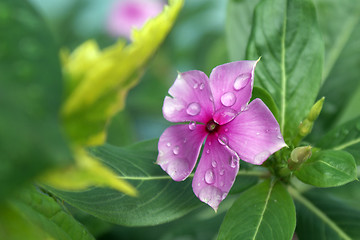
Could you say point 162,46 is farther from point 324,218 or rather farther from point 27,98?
point 27,98

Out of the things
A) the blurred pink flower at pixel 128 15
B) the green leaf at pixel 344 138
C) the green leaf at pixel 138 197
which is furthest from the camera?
the blurred pink flower at pixel 128 15

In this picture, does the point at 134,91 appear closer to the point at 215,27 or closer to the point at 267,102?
the point at 215,27

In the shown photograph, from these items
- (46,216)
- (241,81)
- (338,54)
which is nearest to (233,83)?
(241,81)

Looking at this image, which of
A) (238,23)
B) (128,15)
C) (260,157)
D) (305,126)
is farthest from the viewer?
(128,15)

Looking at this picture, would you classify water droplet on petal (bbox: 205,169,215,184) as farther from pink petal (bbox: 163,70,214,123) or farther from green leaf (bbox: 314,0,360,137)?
green leaf (bbox: 314,0,360,137)

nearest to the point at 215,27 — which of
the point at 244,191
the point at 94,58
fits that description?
the point at 244,191

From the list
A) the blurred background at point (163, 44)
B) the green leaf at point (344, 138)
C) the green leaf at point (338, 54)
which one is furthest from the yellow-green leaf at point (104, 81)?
the blurred background at point (163, 44)

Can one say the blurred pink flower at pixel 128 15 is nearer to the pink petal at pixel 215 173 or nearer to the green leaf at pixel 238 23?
the green leaf at pixel 238 23
